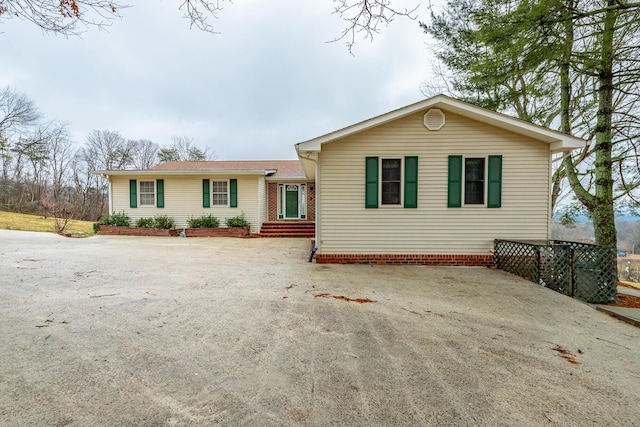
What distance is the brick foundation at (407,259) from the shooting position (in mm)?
6332

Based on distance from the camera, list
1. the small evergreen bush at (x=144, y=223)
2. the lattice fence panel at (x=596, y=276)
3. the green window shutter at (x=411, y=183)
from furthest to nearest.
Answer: the small evergreen bush at (x=144, y=223)
the green window shutter at (x=411, y=183)
the lattice fence panel at (x=596, y=276)

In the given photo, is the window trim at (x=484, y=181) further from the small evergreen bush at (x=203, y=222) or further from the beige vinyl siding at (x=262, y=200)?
the small evergreen bush at (x=203, y=222)

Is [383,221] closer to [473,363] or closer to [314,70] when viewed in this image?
[473,363]

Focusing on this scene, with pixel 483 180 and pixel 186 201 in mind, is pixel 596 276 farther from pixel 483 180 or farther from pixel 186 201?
pixel 186 201

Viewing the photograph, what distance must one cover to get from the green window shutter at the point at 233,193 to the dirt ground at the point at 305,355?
7903mm

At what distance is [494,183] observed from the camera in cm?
627

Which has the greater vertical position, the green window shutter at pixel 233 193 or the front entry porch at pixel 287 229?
the green window shutter at pixel 233 193

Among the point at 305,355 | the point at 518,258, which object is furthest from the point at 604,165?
the point at 305,355

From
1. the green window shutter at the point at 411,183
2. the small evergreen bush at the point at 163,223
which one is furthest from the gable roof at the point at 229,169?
the green window shutter at the point at 411,183

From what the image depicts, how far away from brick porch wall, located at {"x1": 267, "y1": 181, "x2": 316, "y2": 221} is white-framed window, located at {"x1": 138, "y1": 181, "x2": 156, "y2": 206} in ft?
17.9

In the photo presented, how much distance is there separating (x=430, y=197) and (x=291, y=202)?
27.7 ft

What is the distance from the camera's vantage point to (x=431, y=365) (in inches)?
88.0

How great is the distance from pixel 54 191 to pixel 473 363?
34.2 m

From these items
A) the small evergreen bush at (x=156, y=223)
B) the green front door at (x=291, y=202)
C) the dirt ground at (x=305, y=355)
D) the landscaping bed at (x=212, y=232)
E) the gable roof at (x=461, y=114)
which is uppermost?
the gable roof at (x=461, y=114)
